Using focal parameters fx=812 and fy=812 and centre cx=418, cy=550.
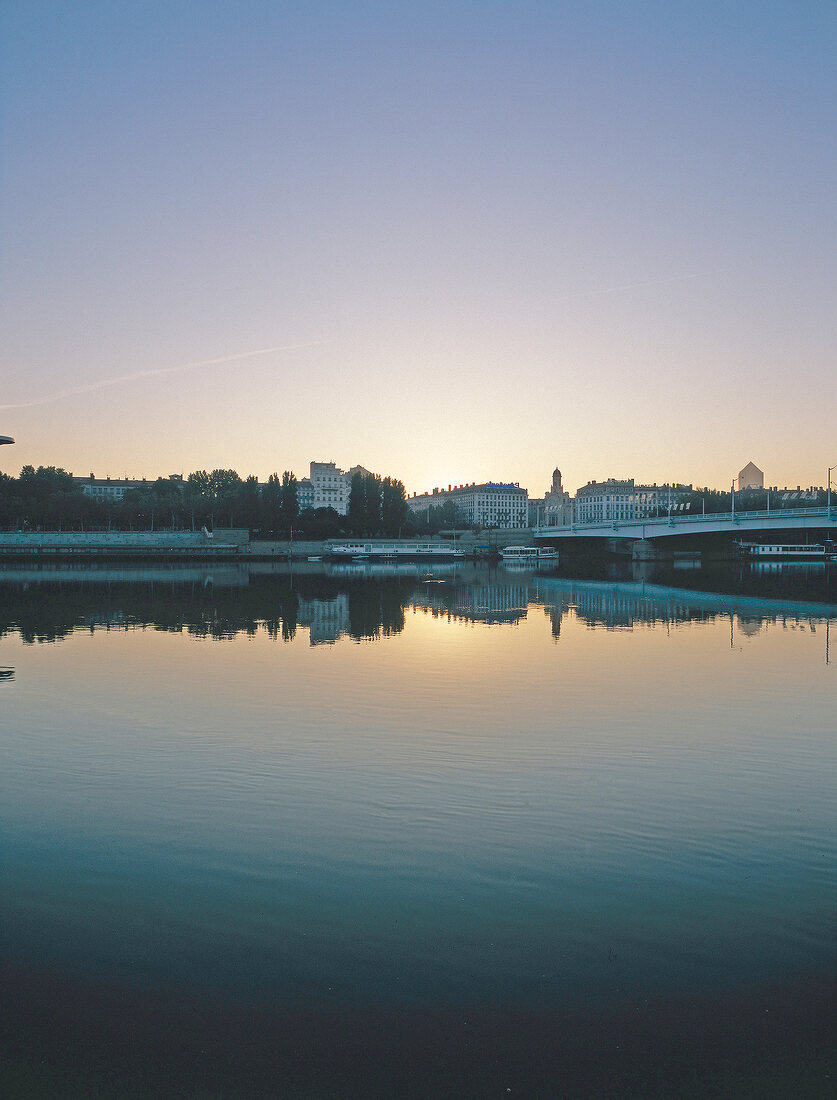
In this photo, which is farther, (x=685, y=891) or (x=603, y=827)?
(x=603, y=827)

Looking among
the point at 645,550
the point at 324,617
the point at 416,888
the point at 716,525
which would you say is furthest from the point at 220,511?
the point at 416,888

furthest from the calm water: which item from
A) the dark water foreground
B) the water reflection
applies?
the water reflection

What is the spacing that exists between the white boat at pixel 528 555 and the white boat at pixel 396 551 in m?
6.80

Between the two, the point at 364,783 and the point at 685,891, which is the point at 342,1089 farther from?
the point at 364,783

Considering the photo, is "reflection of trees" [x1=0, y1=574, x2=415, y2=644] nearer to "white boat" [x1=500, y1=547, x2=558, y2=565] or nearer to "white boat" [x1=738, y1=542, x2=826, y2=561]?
"white boat" [x1=500, y1=547, x2=558, y2=565]

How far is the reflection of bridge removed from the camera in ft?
236

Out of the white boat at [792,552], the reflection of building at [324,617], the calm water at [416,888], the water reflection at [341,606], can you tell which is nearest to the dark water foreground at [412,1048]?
the calm water at [416,888]

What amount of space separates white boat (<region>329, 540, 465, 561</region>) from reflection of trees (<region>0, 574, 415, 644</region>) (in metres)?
49.4

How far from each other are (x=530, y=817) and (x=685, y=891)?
241 centimetres

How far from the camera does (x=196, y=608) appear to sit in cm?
4031

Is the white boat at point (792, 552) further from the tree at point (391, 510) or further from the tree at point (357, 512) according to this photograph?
the tree at point (357, 512)

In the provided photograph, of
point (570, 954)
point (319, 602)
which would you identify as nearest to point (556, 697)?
point (570, 954)

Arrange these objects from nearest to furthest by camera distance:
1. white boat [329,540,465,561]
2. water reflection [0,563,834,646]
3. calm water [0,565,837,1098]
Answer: calm water [0,565,837,1098] < water reflection [0,563,834,646] < white boat [329,540,465,561]

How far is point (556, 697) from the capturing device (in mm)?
17891
